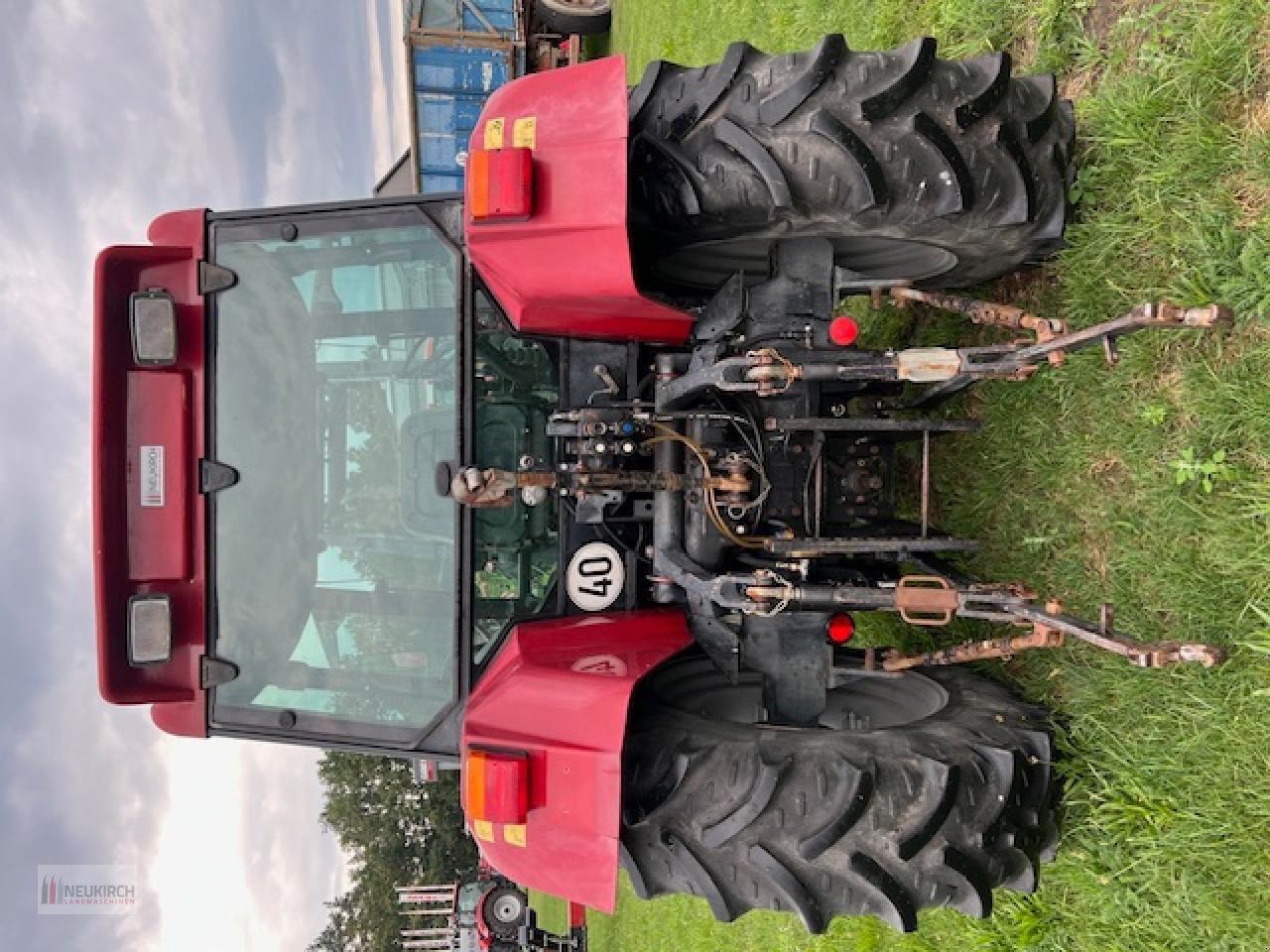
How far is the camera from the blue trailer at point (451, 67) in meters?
11.4

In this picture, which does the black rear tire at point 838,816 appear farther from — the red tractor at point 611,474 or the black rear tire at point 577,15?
the black rear tire at point 577,15

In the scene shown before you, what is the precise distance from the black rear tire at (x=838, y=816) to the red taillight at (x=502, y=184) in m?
1.56

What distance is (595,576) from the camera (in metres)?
3.01

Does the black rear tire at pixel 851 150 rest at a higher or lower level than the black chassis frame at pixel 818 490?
higher

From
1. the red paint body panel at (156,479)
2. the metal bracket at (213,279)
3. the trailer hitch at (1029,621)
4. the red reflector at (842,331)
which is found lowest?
the trailer hitch at (1029,621)

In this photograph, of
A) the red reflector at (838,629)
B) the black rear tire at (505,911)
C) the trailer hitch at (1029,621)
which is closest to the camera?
the trailer hitch at (1029,621)

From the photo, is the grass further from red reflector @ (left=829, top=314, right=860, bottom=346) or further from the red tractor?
red reflector @ (left=829, top=314, right=860, bottom=346)

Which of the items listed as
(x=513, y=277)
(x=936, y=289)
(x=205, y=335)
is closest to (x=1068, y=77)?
(x=936, y=289)

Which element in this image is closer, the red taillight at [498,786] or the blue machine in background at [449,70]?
the red taillight at [498,786]

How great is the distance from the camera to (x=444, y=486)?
2.59 meters

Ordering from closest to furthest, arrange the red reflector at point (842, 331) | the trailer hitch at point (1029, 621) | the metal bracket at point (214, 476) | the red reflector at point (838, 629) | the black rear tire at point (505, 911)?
the trailer hitch at point (1029, 621), the red reflector at point (842, 331), the metal bracket at point (214, 476), the red reflector at point (838, 629), the black rear tire at point (505, 911)

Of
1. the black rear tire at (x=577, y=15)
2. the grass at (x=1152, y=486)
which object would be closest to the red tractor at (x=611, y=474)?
the grass at (x=1152, y=486)

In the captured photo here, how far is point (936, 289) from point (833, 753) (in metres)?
1.72

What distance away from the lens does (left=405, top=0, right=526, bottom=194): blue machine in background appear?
11367mm
